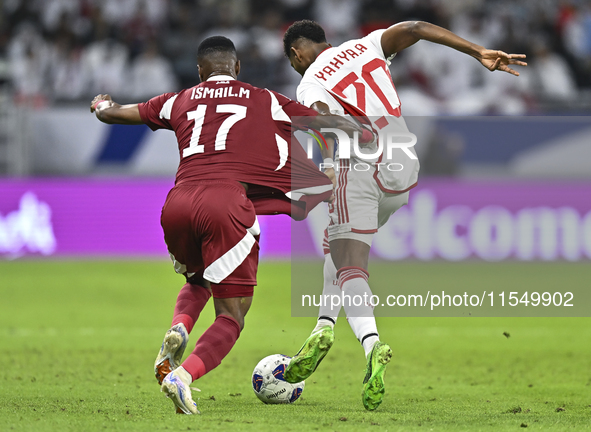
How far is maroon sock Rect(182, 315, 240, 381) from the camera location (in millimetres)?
4184

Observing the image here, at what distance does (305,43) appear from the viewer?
207 inches

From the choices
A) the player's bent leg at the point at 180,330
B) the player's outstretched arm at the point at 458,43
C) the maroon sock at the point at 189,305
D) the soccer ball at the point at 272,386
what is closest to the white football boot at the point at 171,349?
the player's bent leg at the point at 180,330

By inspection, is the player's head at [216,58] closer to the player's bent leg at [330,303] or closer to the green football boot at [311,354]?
the player's bent leg at [330,303]

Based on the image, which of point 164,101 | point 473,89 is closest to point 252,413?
point 164,101

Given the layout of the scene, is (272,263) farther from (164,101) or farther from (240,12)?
(164,101)

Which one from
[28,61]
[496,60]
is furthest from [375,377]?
[28,61]

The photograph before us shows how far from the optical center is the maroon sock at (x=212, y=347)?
165 inches

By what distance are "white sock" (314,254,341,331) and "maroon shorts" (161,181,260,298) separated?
76 cm

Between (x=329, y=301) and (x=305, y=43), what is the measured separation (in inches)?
61.9

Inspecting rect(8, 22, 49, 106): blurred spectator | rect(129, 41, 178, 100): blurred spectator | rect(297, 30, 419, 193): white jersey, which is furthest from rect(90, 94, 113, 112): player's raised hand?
rect(129, 41, 178, 100): blurred spectator

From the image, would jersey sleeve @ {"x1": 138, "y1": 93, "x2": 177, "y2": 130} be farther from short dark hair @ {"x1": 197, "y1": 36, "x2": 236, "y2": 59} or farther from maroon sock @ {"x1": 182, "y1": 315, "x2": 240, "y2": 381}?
maroon sock @ {"x1": 182, "y1": 315, "x2": 240, "y2": 381}

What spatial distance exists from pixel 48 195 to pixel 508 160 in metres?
6.45

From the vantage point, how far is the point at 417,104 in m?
12.9

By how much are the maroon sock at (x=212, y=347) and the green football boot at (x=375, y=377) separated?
0.71 m
